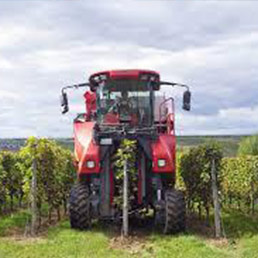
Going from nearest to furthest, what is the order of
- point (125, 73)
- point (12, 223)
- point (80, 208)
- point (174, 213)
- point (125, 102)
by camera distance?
point (174, 213), point (80, 208), point (125, 73), point (125, 102), point (12, 223)

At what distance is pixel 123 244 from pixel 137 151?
8.61ft

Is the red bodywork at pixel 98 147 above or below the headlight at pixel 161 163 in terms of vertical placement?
above

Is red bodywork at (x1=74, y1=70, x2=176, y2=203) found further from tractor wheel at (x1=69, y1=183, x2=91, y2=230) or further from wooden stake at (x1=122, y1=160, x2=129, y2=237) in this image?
wooden stake at (x1=122, y1=160, x2=129, y2=237)

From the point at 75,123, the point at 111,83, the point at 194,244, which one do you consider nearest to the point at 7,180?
the point at 75,123

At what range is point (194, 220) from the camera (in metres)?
18.4

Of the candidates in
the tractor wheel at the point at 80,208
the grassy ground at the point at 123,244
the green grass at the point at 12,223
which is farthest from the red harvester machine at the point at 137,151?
the green grass at the point at 12,223

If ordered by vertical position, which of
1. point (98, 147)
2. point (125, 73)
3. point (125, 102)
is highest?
point (125, 73)

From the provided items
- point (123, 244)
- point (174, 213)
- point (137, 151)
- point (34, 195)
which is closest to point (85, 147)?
point (137, 151)

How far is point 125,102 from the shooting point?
50.6 ft

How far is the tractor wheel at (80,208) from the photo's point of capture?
1423 centimetres

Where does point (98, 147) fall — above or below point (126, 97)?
below

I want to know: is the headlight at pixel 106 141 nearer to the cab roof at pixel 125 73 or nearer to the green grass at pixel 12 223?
the cab roof at pixel 125 73

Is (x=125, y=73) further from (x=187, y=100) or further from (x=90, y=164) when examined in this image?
(x=90, y=164)

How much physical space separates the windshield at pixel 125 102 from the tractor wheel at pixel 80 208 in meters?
2.00
